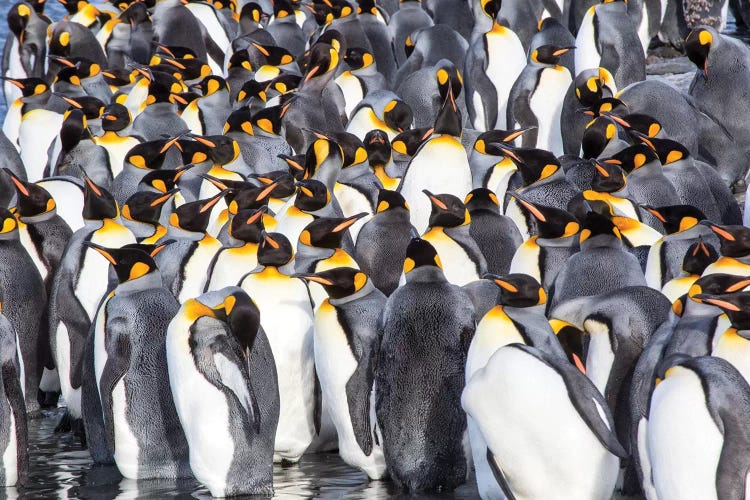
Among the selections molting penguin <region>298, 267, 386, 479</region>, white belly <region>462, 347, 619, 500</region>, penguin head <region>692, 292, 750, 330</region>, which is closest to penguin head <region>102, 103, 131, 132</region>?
molting penguin <region>298, 267, 386, 479</region>

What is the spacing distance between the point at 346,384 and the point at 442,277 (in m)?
0.58

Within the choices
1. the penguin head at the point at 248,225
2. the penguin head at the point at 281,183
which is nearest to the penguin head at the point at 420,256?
the penguin head at the point at 248,225

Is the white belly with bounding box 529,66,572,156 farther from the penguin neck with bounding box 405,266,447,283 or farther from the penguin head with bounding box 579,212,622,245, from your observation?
the penguin neck with bounding box 405,266,447,283

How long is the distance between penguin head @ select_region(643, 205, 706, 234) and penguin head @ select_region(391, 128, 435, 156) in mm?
2251

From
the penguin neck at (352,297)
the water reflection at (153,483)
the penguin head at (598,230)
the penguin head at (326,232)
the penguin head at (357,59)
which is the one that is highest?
the penguin head at (357,59)

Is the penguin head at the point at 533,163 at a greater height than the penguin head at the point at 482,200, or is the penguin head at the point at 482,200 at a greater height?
the penguin head at the point at 533,163

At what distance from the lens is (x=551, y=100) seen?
30.9ft

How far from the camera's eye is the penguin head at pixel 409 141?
7.79 m

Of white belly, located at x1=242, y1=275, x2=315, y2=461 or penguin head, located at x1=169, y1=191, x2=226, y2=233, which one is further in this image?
penguin head, located at x1=169, y1=191, x2=226, y2=233

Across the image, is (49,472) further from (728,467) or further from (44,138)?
(44,138)

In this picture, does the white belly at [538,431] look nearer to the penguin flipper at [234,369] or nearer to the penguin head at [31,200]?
the penguin flipper at [234,369]

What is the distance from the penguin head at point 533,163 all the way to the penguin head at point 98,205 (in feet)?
6.64

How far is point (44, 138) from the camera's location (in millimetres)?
9477

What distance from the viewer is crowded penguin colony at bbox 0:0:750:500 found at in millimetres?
4195
